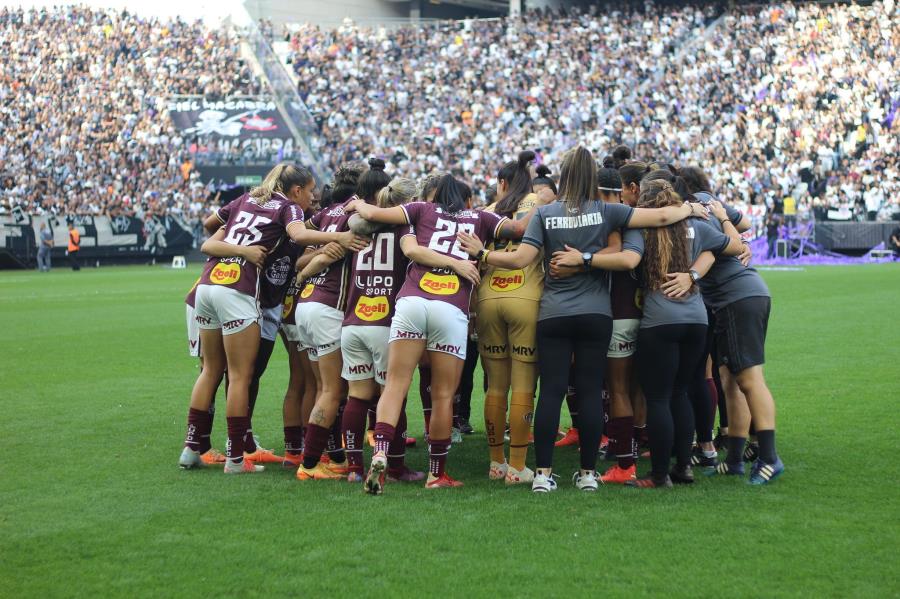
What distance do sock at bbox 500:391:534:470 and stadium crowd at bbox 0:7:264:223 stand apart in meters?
32.1

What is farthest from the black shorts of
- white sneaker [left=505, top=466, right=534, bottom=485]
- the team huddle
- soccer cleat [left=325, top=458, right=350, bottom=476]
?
soccer cleat [left=325, top=458, right=350, bottom=476]

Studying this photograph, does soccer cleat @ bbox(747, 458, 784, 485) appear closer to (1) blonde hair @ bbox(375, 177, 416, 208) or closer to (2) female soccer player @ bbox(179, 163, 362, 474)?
(1) blonde hair @ bbox(375, 177, 416, 208)

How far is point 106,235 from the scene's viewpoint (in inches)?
1411

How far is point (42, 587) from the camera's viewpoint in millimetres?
4508

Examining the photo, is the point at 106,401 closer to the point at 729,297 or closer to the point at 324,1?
the point at 729,297

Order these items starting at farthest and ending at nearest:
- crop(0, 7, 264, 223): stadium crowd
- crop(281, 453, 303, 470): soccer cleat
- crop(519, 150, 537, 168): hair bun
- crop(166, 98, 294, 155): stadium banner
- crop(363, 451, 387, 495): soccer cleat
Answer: crop(166, 98, 294, 155): stadium banner → crop(0, 7, 264, 223): stadium crowd → crop(281, 453, 303, 470): soccer cleat → crop(519, 150, 537, 168): hair bun → crop(363, 451, 387, 495): soccer cleat

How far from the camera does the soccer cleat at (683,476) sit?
640cm

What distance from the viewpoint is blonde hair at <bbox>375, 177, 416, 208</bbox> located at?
21.9 feet

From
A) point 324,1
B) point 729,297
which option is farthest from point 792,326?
point 324,1

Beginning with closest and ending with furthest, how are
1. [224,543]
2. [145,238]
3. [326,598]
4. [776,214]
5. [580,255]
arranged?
1. [326,598]
2. [224,543]
3. [580,255]
4. [776,214]
5. [145,238]

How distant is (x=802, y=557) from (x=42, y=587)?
3.61 metres

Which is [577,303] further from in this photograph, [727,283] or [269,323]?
[269,323]

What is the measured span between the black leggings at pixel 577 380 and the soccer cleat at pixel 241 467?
6.97ft

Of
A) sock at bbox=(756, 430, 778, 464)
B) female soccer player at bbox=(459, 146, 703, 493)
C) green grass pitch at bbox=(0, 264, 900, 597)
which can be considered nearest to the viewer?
green grass pitch at bbox=(0, 264, 900, 597)
